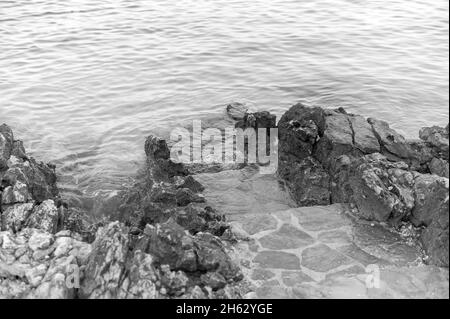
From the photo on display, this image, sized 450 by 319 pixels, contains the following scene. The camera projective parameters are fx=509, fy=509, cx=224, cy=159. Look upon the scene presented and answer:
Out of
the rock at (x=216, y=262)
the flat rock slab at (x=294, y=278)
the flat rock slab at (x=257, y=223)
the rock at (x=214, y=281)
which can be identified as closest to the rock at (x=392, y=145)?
the flat rock slab at (x=257, y=223)

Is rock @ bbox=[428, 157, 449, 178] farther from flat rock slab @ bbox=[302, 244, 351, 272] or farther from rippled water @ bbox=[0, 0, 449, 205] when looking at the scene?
rippled water @ bbox=[0, 0, 449, 205]

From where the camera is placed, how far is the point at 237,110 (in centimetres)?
2147

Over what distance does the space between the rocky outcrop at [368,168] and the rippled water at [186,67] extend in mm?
5848

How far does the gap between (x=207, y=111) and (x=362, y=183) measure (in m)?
11.0

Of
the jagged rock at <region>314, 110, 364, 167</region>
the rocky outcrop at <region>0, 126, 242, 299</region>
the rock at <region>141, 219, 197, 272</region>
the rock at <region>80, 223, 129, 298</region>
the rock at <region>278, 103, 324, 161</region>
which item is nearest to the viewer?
the rock at <region>80, 223, 129, 298</region>

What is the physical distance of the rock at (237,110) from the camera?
69.0 feet

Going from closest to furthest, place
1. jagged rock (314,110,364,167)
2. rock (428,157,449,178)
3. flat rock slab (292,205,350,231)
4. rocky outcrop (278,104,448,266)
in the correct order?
rocky outcrop (278,104,448,266) → flat rock slab (292,205,350,231) → rock (428,157,449,178) → jagged rock (314,110,364,167)

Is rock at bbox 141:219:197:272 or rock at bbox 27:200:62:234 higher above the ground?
rock at bbox 141:219:197:272

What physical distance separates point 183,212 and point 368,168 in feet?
15.4

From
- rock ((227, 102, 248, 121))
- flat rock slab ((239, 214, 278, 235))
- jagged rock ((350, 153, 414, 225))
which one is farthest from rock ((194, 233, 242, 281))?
rock ((227, 102, 248, 121))

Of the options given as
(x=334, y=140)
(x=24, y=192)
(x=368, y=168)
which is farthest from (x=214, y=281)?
(x=334, y=140)

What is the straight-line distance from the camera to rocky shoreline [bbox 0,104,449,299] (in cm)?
996

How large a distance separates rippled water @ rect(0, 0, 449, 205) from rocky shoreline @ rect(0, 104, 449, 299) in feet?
10.4

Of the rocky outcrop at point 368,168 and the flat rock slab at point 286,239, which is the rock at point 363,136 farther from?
the flat rock slab at point 286,239
